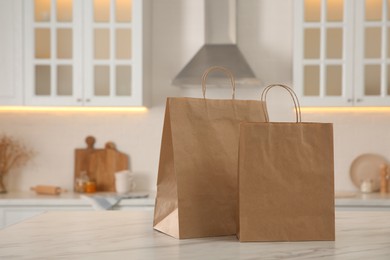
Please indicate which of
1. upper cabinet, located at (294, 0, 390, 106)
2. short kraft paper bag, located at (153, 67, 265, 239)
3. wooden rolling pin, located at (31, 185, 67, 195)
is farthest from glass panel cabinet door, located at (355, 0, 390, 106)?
short kraft paper bag, located at (153, 67, 265, 239)

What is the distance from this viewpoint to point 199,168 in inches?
55.6

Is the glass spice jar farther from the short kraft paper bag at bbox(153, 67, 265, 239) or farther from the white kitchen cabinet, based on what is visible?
the short kraft paper bag at bbox(153, 67, 265, 239)

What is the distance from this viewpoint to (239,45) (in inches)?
171

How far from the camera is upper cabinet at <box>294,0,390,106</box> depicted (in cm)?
396

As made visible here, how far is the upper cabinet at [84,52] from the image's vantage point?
4.01m

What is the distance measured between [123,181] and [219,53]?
3.57ft

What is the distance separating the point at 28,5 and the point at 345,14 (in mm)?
2076

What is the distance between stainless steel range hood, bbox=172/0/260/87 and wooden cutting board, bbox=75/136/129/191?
699 mm

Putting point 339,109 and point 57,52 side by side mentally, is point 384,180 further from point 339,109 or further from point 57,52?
point 57,52

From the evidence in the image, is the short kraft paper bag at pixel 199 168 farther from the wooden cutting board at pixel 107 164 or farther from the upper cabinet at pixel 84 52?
the wooden cutting board at pixel 107 164

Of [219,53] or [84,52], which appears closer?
[84,52]

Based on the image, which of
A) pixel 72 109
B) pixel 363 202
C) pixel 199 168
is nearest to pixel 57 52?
pixel 72 109

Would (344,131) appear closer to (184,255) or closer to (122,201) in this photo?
(122,201)

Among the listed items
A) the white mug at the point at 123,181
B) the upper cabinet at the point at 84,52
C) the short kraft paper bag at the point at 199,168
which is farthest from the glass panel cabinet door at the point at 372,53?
the short kraft paper bag at the point at 199,168
